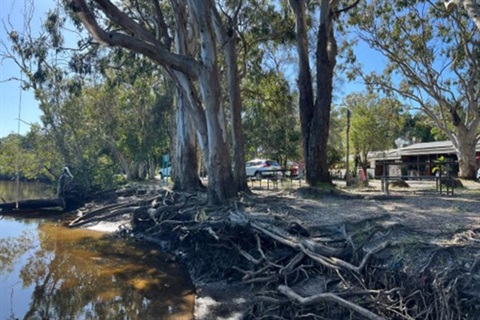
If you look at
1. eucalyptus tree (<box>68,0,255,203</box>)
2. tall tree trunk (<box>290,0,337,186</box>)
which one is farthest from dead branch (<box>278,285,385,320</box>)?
tall tree trunk (<box>290,0,337,186</box>)

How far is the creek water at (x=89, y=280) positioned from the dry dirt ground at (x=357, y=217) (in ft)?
1.85

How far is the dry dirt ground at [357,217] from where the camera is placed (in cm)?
564

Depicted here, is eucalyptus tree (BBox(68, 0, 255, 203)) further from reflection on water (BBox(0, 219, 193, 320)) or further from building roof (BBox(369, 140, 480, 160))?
building roof (BBox(369, 140, 480, 160))

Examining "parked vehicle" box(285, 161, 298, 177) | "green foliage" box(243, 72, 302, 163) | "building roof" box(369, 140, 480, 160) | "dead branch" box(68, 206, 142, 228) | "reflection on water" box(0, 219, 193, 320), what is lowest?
"reflection on water" box(0, 219, 193, 320)

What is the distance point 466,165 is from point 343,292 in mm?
20112

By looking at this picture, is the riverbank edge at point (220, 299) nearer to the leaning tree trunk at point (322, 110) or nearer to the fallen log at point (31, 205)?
the leaning tree trunk at point (322, 110)

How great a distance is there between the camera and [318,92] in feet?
40.5

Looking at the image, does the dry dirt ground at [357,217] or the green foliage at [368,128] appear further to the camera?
the green foliage at [368,128]

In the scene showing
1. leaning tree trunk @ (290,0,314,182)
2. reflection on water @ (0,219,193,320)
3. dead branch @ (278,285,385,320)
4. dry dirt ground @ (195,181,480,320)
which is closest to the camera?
dead branch @ (278,285,385,320)

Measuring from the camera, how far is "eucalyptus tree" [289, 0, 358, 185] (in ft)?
40.2

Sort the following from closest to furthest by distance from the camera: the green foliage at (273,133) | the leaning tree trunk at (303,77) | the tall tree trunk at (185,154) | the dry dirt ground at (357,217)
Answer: the dry dirt ground at (357,217)
the leaning tree trunk at (303,77)
the tall tree trunk at (185,154)
the green foliage at (273,133)

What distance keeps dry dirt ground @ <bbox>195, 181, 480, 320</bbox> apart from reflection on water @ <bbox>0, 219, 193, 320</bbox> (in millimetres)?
577

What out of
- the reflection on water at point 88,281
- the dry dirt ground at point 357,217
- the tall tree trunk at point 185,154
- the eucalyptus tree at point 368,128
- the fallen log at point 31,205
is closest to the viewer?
the dry dirt ground at point 357,217

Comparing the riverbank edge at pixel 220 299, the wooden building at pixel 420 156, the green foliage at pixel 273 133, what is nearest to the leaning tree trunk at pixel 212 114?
the riverbank edge at pixel 220 299
